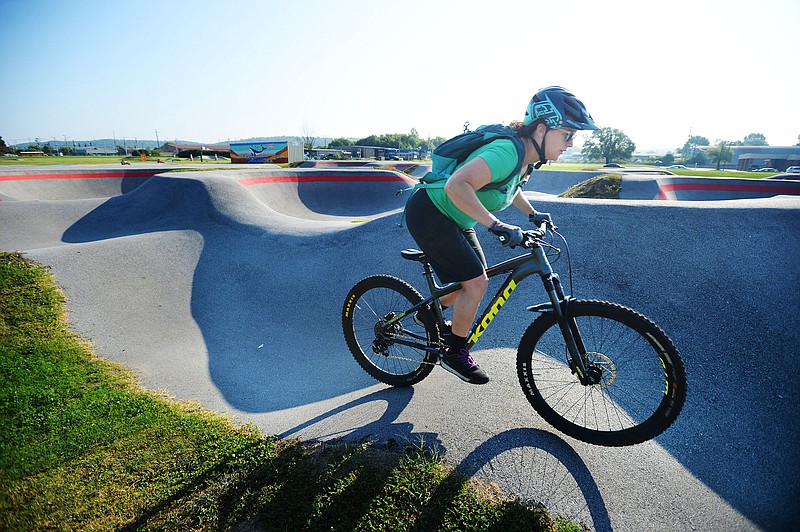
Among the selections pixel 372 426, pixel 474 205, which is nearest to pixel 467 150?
pixel 474 205

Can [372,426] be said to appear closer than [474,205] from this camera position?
No

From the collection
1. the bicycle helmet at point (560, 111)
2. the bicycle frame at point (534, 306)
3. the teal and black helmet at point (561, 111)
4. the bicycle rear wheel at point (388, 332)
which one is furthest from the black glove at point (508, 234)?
the bicycle rear wheel at point (388, 332)

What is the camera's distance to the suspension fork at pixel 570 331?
10.6ft

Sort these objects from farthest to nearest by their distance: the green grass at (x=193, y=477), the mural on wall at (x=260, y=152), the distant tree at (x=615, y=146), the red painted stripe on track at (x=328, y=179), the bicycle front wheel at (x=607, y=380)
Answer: the distant tree at (x=615, y=146), the mural on wall at (x=260, y=152), the red painted stripe on track at (x=328, y=179), the bicycle front wheel at (x=607, y=380), the green grass at (x=193, y=477)

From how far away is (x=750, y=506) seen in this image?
2.83m

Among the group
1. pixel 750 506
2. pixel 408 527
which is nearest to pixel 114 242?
pixel 408 527

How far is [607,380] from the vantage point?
3.21 m

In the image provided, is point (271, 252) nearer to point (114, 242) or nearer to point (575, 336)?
point (114, 242)

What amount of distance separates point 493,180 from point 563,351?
100 inches

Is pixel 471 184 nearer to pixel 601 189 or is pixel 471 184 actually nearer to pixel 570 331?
pixel 570 331

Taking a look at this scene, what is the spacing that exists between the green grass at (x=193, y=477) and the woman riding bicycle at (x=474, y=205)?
1.20 m

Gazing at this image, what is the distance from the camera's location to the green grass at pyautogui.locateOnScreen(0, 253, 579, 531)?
101 inches

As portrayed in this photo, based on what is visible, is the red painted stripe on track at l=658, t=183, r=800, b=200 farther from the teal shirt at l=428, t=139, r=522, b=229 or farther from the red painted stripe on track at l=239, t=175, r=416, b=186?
the teal shirt at l=428, t=139, r=522, b=229

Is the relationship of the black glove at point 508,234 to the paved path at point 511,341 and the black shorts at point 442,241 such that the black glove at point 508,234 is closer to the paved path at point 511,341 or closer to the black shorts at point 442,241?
the black shorts at point 442,241
